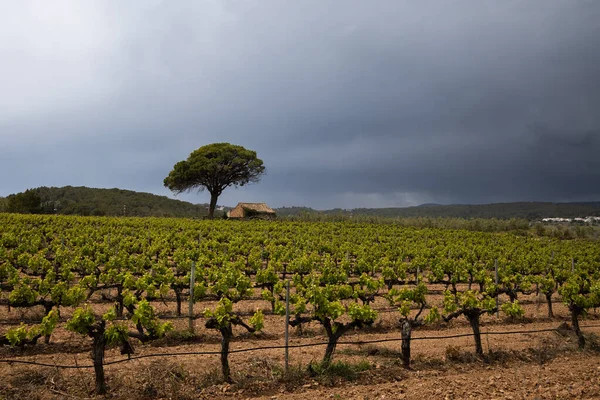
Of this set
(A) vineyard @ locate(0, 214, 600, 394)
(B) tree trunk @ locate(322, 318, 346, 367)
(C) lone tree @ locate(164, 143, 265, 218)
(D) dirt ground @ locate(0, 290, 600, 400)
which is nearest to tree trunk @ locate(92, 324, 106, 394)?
(A) vineyard @ locate(0, 214, 600, 394)

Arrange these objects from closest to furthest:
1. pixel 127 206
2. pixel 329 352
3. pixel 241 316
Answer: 1. pixel 329 352
2. pixel 241 316
3. pixel 127 206

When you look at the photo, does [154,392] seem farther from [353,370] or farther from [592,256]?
[592,256]

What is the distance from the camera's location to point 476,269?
19.2 metres

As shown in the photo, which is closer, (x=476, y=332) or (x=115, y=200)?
(x=476, y=332)

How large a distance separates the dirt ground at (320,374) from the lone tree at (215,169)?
4826cm

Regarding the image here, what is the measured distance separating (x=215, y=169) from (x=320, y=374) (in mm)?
53208

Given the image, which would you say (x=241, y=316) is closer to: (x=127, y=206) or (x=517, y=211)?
(x=127, y=206)

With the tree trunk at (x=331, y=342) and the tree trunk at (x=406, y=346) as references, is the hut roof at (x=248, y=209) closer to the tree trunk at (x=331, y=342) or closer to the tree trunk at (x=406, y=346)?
the tree trunk at (x=331, y=342)

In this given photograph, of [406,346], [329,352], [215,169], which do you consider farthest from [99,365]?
[215,169]

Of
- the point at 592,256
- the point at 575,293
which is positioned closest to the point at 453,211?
the point at 592,256

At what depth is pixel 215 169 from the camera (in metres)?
58.9

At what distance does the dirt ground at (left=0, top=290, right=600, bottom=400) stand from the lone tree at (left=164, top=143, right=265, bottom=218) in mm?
48263

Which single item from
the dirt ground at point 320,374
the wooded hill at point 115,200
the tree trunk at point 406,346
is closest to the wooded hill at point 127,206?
the wooded hill at point 115,200

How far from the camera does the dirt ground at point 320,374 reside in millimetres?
7477
